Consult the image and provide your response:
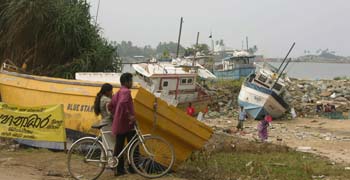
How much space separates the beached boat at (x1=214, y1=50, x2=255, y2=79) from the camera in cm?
4844

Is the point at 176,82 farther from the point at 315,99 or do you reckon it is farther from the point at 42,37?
the point at 315,99

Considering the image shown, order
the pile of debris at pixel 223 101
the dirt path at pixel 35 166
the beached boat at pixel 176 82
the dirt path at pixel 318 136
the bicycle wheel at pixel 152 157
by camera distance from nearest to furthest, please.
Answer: the bicycle wheel at pixel 152 157, the dirt path at pixel 35 166, the dirt path at pixel 318 136, the beached boat at pixel 176 82, the pile of debris at pixel 223 101

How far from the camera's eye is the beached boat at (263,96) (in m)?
31.1

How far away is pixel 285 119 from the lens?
3138 centimetres

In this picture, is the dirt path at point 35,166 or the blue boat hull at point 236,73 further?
the blue boat hull at point 236,73

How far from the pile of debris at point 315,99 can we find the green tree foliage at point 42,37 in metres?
19.4

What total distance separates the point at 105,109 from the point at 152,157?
114cm

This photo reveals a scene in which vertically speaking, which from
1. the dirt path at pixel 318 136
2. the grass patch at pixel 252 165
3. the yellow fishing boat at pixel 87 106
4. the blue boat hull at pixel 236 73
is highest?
the blue boat hull at pixel 236 73

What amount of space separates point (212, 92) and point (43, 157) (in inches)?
1079

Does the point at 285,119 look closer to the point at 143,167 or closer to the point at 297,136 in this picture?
the point at 297,136

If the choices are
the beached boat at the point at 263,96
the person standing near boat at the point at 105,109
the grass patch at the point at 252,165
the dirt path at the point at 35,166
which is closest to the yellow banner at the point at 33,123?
the dirt path at the point at 35,166

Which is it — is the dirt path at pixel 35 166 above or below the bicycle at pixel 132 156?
below

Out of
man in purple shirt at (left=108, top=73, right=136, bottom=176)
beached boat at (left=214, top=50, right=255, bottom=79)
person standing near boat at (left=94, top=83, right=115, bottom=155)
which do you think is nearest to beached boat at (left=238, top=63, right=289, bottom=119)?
beached boat at (left=214, top=50, right=255, bottom=79)

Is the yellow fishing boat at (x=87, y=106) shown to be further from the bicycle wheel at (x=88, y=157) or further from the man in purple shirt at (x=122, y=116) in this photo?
the bicycle wheel at (x=88, y=157)
